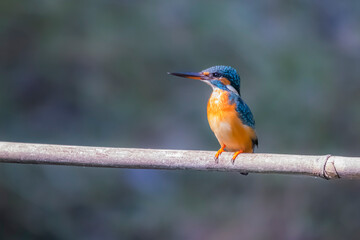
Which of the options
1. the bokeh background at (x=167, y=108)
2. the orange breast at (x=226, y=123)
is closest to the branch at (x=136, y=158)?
the orange breast at (x=226, y=123)

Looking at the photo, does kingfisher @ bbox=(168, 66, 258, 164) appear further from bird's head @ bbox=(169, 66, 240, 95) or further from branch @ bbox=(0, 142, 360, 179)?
branch @ bbox=(0, 142, 360, 179)

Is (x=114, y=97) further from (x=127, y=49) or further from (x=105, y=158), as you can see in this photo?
(x=105, y=158)

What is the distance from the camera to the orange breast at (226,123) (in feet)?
7.05

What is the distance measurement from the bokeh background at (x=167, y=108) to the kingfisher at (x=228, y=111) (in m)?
1.87

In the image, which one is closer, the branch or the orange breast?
the branch

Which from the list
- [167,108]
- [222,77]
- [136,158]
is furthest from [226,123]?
[167,108]

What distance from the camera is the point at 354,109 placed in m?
4.10

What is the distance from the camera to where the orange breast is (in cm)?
215

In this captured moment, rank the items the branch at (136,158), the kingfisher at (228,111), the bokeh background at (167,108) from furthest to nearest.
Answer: the bokeh background at (167,108), the kingfisher at (228,111), the branch at (136,158)

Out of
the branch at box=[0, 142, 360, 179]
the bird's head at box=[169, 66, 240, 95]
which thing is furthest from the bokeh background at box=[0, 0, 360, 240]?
the branch at box=[0, 142, 360, 179]

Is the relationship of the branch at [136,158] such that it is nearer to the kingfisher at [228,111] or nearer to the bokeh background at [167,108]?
the kingfisher at [228,111]

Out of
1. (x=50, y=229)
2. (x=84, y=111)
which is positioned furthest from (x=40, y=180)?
(x=84, y=111)

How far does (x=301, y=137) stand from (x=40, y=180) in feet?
6.24

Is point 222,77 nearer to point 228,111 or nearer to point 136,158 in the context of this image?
point 228,111
